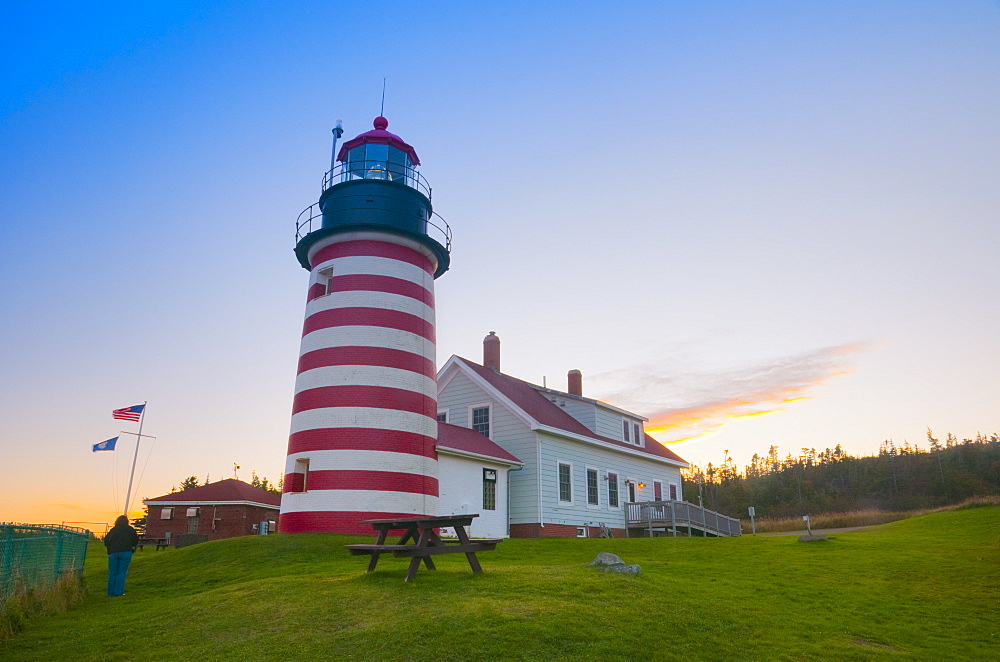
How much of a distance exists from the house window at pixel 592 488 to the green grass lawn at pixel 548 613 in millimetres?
12247

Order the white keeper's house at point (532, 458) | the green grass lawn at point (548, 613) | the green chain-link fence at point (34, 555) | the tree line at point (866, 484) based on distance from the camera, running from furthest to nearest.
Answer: the tree line at point (866, 484)
the white keeper's house at point (532, 458)
the green chain-link fence at point (34, 555)
the green grass lawn at point (548, 613)

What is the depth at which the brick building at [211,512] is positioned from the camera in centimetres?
3444

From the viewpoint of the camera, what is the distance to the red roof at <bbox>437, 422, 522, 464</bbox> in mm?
22625

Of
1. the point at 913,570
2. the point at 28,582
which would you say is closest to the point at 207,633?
the point at 28,582

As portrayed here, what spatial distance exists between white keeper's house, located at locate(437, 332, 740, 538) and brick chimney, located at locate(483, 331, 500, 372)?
0.15 ft

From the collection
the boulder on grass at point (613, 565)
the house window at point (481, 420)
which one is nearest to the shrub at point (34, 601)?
the boulder on grass at point (613, 565)

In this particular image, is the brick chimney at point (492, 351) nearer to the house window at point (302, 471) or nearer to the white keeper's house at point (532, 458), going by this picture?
the white keeper's house at point (532, 458)

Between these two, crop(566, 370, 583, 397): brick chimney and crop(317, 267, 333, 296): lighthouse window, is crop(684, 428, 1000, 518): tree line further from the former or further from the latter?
crop(317, 267, 333, 296): lighthouse window

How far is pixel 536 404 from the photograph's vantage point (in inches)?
1143

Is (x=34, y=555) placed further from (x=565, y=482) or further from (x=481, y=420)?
(x=565, y=482)

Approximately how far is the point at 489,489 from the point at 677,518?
845cm

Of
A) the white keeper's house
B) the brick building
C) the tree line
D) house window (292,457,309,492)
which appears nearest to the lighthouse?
house window (292,457,309,492)

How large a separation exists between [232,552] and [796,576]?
1340 cm

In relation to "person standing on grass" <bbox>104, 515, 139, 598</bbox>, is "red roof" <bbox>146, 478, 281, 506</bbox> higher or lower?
higher
